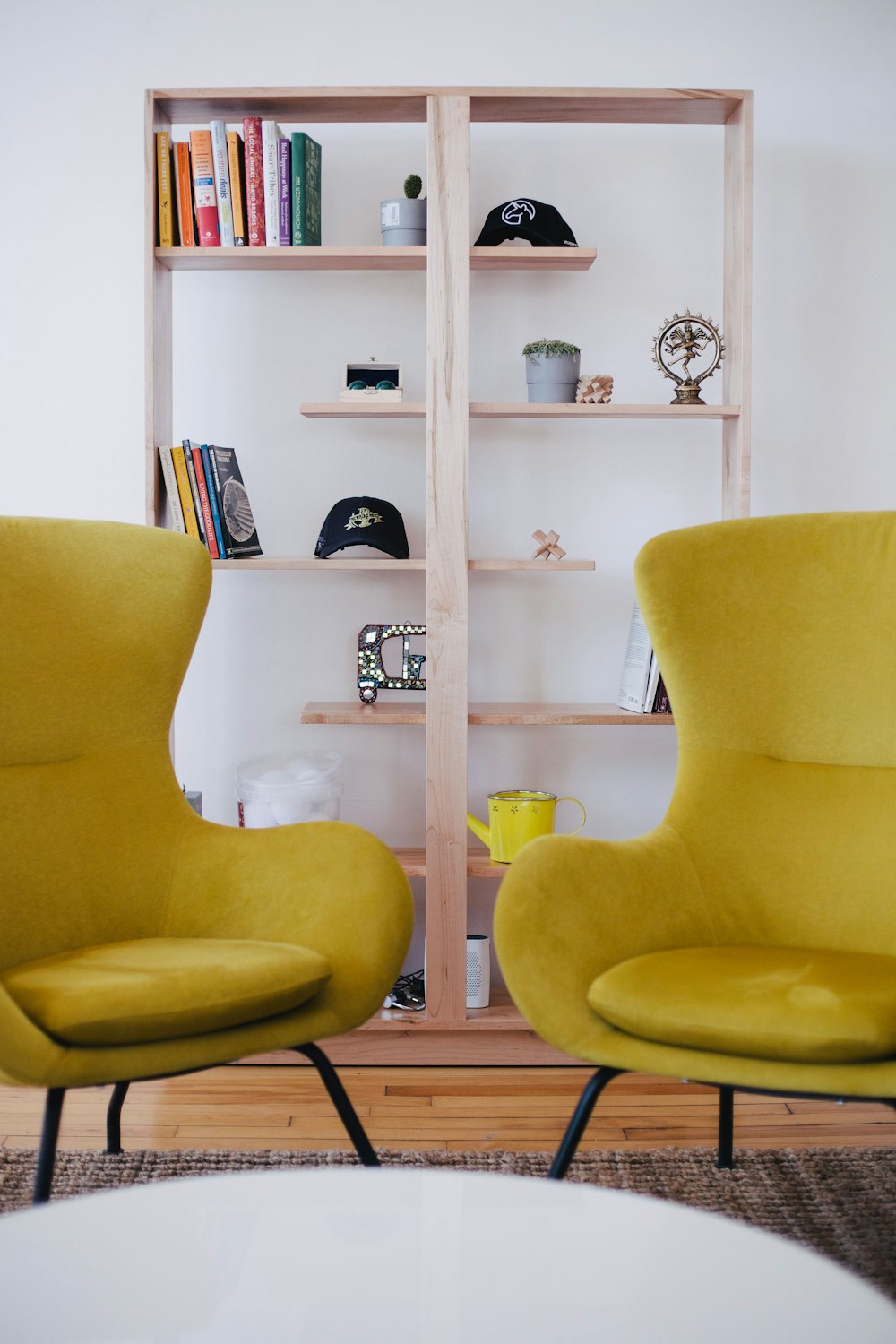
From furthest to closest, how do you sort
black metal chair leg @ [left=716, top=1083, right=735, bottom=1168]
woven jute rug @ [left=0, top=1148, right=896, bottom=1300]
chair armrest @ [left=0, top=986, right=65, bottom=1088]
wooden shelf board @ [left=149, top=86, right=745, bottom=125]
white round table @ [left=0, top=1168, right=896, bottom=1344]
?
1. wooden shelf board @ [left=149, top=86, right=745, bottom=125]
2. black metal chair leg @ [left=716, top=1083, right=735, bottom=1168]
3. woven jute rug @ [left=0, top=1148, right=896, bottom=1300]
4. chair armrest @ [left=0, top=986, right=65, bottom=1088]
5. white round table @ [left=0, top=1168, right=896, bottom=1344]

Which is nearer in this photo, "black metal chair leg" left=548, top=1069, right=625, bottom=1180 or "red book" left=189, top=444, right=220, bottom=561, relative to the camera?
"black metal chair leg" left=548, top=1069, right=625, bottom=1180

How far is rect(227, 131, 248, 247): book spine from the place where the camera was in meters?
2.53

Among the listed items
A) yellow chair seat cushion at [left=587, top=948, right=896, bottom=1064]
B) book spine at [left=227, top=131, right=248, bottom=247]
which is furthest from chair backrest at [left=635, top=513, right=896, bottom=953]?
book spine at [left=227, top=131, right=248, bottom=247]

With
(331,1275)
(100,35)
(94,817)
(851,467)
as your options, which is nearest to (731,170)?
(851,467)

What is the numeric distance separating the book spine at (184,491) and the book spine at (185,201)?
0.47 metres

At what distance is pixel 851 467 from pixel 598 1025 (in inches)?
75.2

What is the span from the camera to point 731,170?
105 inches

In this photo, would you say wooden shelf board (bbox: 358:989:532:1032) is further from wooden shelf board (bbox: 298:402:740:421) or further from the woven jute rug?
wooden shelf board (bbox: 298:402:740:421)

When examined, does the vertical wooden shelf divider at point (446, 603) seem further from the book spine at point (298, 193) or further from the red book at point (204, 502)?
the red book at point (204, 502)

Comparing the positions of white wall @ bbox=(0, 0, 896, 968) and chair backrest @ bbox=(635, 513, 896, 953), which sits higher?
white wall @ bbox=(0, 0, 896, 968)

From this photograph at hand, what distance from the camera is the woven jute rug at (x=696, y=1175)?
180 centimetres

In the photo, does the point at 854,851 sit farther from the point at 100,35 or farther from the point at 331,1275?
the point at 100,35

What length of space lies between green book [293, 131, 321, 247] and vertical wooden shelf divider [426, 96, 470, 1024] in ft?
0.89

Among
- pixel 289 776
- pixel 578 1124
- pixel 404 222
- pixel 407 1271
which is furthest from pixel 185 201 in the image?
pixel 407 1271
